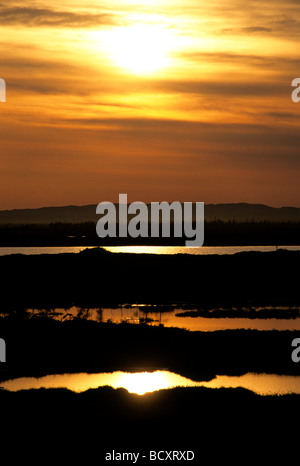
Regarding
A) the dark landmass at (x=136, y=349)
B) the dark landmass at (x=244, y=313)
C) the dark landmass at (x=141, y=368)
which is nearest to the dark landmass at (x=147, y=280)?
the dark landmass at (x=141, y=368)

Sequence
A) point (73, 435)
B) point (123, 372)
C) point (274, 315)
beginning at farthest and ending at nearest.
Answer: point (274, 315)
point (123, 372)
point (73, 435)

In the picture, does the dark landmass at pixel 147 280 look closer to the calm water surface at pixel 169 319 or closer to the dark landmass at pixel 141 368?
the dark landmass at pixel 141 368

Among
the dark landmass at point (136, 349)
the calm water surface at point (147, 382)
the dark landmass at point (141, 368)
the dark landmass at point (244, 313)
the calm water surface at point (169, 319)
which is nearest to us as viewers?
the dark landmass at point (141, 368)

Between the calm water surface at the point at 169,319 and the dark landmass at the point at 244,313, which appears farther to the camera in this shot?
the dark landmass at the point at 244,313

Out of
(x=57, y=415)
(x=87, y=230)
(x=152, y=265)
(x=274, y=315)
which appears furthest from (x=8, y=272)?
(x=87, y=230)

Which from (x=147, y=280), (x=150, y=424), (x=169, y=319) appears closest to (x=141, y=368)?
(x=150, y=424)

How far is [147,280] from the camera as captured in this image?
52250 millimetres

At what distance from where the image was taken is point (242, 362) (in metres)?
25.8

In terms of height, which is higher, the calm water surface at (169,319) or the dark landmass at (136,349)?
the calm water surface at (169,319)

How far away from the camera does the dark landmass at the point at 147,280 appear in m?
42.9

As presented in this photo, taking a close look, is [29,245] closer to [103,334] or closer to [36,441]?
[103,334]

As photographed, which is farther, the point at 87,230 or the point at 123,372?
the point at 87,230

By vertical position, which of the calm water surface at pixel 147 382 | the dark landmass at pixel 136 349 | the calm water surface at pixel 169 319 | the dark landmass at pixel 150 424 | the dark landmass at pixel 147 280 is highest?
the dark landmass at pixel 147 280

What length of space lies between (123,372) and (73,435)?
24.2 feet
